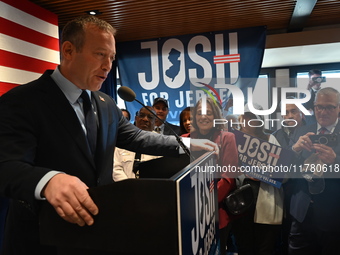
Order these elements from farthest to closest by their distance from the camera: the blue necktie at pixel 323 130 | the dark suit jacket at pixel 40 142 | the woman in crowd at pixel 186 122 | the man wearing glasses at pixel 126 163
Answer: the woman in crowd at pixel 186 122 < the man wearing glasses at pixel 126 163 < the blue necktie at pixel 323 130 < the dark suit jacket at pixel 40 142

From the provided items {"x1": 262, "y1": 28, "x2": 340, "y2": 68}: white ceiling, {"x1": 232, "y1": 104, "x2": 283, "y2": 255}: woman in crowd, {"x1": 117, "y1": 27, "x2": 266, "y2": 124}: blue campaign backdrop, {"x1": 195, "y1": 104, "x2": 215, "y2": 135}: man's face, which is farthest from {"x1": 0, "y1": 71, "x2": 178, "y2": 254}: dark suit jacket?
{"x1": 262, "y1": 28, "x2": 340, "y2": 68}: white ceiling

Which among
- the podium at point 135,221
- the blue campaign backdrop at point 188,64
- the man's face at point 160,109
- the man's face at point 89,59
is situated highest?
the blue campaign backdrop at point 188,64

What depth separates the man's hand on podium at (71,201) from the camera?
63cm

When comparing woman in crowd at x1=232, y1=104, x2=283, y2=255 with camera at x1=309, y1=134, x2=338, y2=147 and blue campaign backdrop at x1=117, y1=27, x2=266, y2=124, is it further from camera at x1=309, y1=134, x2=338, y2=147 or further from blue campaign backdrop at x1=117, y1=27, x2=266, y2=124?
blue campaign backdrop at x1=117, y1=27, x2=266, y2=124

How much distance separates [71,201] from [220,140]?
4.63 ft

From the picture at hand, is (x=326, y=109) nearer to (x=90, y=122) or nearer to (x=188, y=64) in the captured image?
(x=90, y=122)

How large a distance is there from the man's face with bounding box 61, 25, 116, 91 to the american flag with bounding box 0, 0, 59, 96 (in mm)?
1547

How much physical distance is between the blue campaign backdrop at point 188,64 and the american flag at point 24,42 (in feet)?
4.84

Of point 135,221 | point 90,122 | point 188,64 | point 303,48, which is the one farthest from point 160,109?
point 135,221

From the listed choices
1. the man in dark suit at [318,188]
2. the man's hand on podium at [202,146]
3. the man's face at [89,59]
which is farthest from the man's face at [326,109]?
the man's face at [89,59]

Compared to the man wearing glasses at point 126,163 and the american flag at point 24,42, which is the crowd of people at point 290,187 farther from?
the american flag at point 24,42

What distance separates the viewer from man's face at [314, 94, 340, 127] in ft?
5.66

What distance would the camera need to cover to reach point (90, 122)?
105 cm

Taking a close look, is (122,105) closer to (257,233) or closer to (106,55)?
(257,233)
